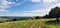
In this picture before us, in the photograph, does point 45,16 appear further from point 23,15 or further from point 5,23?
point 5,23

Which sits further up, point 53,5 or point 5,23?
point 53,5

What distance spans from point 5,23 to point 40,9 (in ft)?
2.66

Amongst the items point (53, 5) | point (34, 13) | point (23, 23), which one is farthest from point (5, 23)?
point (53, 5)

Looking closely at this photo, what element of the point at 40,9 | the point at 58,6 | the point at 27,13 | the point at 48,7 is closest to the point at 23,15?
the point at 27,13

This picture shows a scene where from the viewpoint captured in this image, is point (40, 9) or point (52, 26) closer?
point (52, 26)

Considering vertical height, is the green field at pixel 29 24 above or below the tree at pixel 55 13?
below

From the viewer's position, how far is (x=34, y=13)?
273cm

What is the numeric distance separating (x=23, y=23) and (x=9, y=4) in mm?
534

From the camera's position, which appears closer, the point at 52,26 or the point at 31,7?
the point at 52,26

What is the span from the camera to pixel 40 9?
2746mm

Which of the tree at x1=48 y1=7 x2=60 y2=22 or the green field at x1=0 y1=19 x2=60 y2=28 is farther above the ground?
the tree at x1=48 y1=7 x2=60 y2=22

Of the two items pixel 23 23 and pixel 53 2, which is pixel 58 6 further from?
pixel 23 23

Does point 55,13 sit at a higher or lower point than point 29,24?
higher

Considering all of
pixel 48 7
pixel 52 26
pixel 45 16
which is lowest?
pixel 52 26
